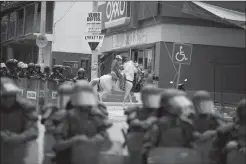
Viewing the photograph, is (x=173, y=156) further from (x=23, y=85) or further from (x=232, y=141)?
(x=23, y=85)

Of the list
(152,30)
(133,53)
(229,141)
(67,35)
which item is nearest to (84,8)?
(67,35)

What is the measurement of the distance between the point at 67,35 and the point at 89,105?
34.5 m

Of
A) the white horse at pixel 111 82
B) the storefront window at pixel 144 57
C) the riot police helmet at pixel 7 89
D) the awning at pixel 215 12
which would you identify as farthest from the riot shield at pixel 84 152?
the storefront window at pixel 144 57

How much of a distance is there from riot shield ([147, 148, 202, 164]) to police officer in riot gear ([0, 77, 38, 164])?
4.51 feet

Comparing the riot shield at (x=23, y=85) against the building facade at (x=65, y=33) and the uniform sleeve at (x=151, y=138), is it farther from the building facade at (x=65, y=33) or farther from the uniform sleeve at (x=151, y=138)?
the building facade at (x=65, y=33)

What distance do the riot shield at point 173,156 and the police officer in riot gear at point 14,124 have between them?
4.51ft

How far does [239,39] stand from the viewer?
29.3 m

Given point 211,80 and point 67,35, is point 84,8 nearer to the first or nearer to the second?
point 67,35

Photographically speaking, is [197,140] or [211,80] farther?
[211,80]

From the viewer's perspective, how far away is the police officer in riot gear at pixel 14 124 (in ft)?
21.0

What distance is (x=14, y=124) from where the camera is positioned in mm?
6496

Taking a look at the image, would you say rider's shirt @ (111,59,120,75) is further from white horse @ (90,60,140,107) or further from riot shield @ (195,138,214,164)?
riot shield @ (195,138,214,164)

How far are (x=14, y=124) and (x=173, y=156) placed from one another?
1.80m

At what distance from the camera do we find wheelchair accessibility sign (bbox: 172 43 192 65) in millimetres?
19359
